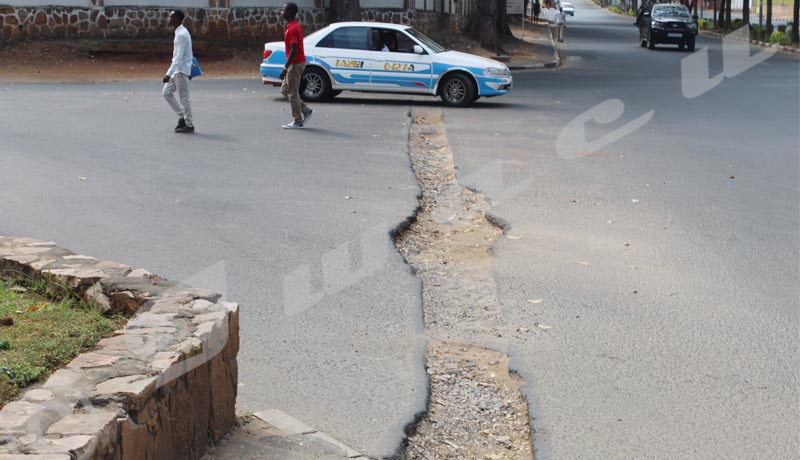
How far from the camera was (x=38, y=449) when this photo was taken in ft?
11.3

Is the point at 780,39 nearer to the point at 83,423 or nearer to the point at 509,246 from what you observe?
the point at 509,246

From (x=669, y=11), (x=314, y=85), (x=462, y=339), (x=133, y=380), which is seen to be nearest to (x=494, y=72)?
(x=314, y=85)

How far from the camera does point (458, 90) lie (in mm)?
20562

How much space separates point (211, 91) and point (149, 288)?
58.8 ft

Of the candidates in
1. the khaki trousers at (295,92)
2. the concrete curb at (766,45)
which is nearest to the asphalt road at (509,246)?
the khaki trousers at (295,92)

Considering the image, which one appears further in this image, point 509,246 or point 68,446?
point 509,246

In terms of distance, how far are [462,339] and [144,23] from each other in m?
25.7

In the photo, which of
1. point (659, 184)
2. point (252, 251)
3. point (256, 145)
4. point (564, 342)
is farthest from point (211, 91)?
point (564, 342)

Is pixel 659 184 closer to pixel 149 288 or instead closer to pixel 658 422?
pixel 658 422

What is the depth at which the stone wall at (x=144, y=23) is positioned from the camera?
2895 centimetres

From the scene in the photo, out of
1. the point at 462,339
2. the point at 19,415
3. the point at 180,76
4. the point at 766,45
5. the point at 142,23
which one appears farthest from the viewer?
the point at 766,45

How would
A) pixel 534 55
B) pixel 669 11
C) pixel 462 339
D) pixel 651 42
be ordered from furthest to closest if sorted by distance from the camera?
pixel 669 11 → pixel 651 42 → pixel 534 55 → pixel 462 339

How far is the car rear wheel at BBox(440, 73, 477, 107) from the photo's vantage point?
20.5m

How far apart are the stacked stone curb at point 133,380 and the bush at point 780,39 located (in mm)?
43061
